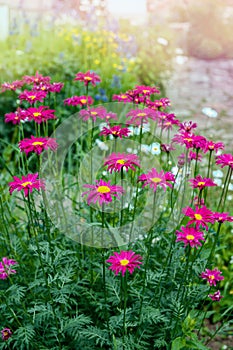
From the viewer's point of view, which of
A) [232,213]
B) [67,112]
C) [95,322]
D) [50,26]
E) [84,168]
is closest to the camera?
[95,322]

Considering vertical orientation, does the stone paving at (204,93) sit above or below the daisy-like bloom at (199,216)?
below

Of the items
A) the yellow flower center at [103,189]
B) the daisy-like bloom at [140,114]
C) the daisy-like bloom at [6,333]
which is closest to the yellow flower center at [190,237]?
the yellow flower center at [103,189]

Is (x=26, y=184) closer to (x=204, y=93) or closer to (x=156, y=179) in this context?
(x=156, y=179)

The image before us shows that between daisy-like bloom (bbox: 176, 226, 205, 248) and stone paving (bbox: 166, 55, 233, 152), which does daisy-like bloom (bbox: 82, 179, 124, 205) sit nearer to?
daisy-like bloom (bbox: 176, 226, 205, 248)

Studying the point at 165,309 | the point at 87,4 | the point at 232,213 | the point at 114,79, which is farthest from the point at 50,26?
the point at 165,309

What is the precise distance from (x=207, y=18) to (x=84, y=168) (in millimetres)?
7078

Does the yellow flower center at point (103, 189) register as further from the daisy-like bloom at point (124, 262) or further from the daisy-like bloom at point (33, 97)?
the daisy-like bloom at point (33, 97)

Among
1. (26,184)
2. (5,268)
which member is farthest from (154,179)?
(5,268)

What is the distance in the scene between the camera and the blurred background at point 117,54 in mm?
4211

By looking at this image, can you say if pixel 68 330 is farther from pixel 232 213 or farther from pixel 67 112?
pixel 67 112

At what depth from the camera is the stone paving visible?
470cm

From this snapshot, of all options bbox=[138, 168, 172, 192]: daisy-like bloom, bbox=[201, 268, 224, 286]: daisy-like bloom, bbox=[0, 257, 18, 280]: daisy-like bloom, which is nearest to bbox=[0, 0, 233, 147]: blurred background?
bbox=[201, 268, 224, 286]: daisy-like bloom

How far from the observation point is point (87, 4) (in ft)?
21.2

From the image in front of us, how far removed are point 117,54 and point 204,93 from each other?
4.00ft
